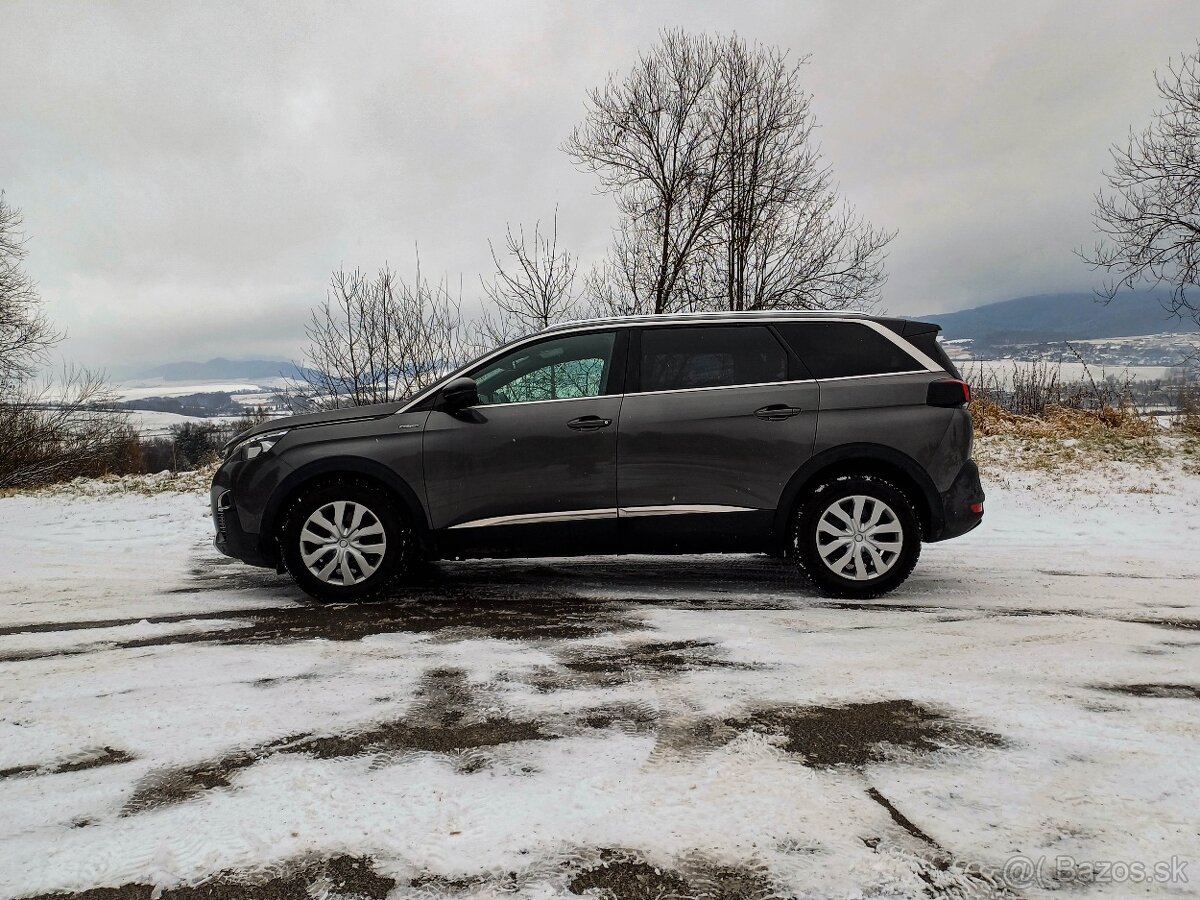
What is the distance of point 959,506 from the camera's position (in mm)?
4590

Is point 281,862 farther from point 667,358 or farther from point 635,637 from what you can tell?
point 667,358

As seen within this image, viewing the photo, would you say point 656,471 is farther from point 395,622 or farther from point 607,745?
point 607,745

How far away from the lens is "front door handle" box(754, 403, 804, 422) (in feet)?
15.1

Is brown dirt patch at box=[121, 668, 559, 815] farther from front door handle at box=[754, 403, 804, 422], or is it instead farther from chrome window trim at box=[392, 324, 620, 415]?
front door handle at box=[754, 403, 804, 422]

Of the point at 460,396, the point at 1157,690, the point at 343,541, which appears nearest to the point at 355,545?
the point at 343,541

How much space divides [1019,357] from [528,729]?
18.8 metres

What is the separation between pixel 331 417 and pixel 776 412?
2953 mm

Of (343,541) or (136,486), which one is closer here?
(343,541)

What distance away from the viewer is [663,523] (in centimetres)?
457

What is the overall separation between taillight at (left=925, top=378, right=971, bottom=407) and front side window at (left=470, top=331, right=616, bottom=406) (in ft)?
6.82

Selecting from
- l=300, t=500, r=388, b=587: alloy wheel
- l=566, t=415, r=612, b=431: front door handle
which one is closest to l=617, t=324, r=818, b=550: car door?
l=566, t=415, r=612, b=431: front door handle

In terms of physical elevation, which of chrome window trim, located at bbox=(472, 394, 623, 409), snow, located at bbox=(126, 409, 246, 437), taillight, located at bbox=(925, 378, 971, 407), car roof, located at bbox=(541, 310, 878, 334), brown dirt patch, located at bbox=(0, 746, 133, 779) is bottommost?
brown dirt patch, located at bbox=(0, 746, 133, 779)

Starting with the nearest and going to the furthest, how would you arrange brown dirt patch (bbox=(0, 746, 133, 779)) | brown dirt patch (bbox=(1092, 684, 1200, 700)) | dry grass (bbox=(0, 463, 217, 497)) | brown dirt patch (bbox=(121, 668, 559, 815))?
brown dirt patch (bbox=(121, 668, 559, 815)) < brown dirt patch (bbox=(0, 746, 133, 779)) < brown dirt patch (bbox=(1092, 684, 1200, 700)) < dry grass (bbox=(0, 463, 217, 497))

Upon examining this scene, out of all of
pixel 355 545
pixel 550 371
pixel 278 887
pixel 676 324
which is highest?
pixel 676 324
